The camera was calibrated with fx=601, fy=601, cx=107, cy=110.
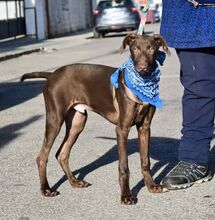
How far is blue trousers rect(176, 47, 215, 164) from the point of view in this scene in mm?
4598

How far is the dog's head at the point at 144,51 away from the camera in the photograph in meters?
4.05

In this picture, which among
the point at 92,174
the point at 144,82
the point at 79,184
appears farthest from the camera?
the point at 92,174

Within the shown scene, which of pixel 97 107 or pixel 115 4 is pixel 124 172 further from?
pixel 115 4

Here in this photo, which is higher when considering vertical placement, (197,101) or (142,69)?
(142,69)

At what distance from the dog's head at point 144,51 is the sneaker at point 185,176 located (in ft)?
3.29

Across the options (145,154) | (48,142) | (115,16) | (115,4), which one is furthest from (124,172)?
(115,4)

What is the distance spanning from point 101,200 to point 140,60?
110 centimetres

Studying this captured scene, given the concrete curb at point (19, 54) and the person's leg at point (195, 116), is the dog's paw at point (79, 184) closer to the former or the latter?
the person's leg at point (195, 116)

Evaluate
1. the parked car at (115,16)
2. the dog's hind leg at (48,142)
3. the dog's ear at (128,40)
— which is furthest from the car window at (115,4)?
the dog's ear at (128,40)

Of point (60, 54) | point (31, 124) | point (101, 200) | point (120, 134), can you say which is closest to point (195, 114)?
point (120, 134)

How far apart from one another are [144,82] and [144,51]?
239 mm

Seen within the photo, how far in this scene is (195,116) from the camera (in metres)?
4.70

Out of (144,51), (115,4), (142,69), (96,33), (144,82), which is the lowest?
(96,33)

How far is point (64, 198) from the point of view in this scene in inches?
178
